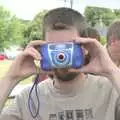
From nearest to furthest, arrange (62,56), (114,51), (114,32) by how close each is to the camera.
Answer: (62,56)
(114,51)
(114,32)

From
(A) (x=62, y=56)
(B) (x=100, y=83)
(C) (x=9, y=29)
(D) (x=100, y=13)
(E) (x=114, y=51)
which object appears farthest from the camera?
(D) (x=100, y=13)

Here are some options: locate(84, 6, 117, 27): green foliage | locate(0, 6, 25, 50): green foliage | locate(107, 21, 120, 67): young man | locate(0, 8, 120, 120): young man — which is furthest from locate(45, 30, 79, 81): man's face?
locate(84, 6, 117, 27): green foliage

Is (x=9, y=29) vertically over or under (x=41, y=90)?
under

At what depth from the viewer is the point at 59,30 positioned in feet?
3.03

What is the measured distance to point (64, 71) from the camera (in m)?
0.89

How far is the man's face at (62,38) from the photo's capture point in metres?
0.90

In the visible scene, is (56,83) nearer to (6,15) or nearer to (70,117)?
(70,117)

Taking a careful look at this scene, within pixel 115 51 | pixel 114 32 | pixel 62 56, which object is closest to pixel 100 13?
pixel 114 32

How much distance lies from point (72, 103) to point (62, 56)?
4.8 inches

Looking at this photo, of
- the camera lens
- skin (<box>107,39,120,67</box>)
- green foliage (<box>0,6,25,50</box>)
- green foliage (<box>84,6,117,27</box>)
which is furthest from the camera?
green foliage (<box>84,6,117,27</box>)

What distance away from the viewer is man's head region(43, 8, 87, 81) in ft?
2.98

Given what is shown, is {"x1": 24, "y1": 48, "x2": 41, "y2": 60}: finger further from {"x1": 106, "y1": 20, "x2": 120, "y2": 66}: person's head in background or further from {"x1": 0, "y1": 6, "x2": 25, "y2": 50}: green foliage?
{"x1": 0, "y1": 6, "x2": 25, "y2": 50}: green foliage

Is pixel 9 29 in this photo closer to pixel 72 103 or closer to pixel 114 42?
pixel 114 42

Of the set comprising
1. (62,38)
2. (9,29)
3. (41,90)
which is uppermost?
(62,38)
